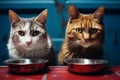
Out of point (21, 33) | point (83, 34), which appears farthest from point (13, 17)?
point (83, 34)

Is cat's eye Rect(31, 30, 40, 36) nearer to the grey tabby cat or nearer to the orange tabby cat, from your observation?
the grey tabby cat

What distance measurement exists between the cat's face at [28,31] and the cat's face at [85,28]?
181 mm

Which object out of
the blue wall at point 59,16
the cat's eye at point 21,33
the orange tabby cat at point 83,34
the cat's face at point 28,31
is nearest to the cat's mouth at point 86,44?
the orange tabby cat at point 83,34

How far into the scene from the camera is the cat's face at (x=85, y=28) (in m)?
1.50

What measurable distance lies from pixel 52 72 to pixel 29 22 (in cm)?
42

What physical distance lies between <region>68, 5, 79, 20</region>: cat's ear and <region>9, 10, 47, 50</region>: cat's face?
173 millimetres

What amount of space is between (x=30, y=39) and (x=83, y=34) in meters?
0.35

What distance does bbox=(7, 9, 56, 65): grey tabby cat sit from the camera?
1.51 meters

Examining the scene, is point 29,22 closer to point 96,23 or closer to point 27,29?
point 27,29

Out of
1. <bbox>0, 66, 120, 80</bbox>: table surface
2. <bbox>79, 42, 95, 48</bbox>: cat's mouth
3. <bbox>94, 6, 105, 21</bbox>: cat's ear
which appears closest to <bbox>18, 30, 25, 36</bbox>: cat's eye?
<bbox>0, 66, 120, 80</bbox>: table surface

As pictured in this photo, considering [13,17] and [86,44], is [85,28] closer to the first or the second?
[86,44]

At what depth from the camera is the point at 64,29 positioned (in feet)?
5.22

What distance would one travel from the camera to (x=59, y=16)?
158 centimetres

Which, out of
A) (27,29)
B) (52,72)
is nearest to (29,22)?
(27,29)
